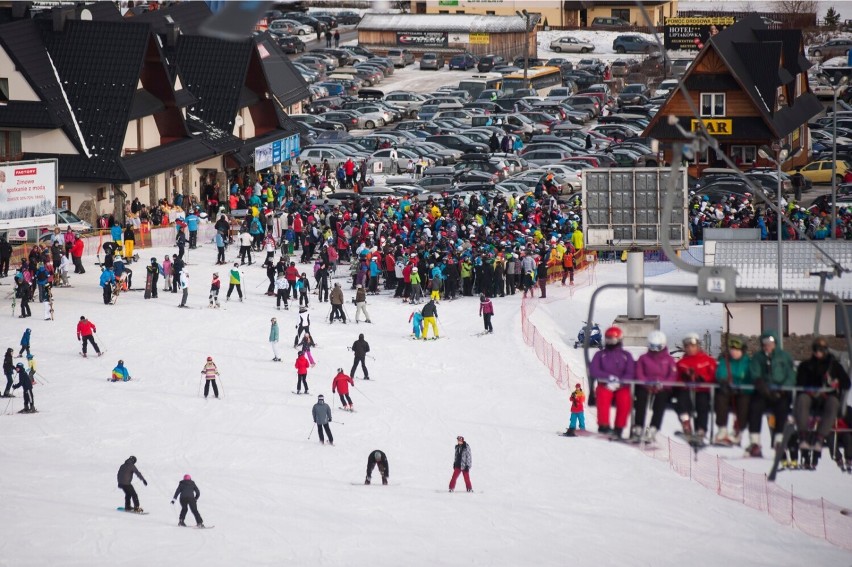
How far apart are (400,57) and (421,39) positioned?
4155 mm

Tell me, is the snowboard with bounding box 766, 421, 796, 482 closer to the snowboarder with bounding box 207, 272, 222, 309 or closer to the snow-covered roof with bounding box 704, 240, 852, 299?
the snow-covered roof with bounding box 704, 240, 852, 299

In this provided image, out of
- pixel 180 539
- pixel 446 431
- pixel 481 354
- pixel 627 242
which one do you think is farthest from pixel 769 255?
pixel 180 539

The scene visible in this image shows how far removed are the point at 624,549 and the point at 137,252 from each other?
76.4 feet

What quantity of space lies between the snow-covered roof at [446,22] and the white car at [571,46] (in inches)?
72.4

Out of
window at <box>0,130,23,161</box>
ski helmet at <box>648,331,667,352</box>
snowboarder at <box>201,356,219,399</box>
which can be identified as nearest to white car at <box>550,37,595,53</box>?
window at <box>0,130,23,161</box>

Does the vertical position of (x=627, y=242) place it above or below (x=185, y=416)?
above

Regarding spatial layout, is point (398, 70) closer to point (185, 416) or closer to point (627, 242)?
point (627, 242)

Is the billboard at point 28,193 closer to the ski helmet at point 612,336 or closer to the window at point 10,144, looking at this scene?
the window at point 10,144

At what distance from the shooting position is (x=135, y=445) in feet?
112

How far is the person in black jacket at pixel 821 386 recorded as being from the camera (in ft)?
63.1

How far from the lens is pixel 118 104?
53812mm

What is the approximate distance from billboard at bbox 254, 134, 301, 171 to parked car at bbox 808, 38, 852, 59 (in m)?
40.1

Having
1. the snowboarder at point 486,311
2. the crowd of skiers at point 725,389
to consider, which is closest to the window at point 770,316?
the snowboarder at point 486,311

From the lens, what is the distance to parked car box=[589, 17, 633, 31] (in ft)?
341
